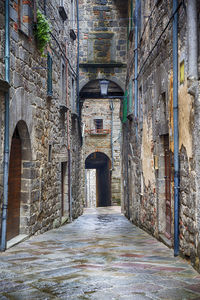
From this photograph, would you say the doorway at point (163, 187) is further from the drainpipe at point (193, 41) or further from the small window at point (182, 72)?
the drainpipe at point (193, 41)

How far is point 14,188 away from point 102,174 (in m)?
18.6

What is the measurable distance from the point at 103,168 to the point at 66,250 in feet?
62.1

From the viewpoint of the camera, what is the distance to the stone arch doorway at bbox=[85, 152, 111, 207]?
22.1m

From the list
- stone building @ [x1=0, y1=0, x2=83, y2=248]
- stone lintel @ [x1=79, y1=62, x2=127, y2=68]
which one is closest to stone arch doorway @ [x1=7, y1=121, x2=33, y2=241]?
stone building @ [x1=0, y1=0, x2=83, y2=248]

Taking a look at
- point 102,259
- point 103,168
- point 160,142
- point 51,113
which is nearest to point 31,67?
point 51,113

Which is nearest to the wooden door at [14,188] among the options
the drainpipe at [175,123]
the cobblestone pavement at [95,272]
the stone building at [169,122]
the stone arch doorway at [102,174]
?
the cobblestone pavement at [95,272]

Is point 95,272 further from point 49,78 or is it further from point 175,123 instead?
point 49,78

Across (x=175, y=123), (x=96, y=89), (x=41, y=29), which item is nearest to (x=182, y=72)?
(x=175, y=123)

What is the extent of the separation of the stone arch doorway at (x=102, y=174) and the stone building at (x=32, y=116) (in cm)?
1234

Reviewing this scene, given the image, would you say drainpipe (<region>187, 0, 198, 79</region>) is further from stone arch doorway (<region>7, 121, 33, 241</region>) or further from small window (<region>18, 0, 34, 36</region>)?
stone arch doorway (<region>7, 121, 33, 241</region>)

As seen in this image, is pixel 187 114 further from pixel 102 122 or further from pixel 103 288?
pixel 102 122

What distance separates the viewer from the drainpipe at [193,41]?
399 centimetres

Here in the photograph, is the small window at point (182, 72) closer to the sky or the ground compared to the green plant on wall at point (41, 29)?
closer to the ground

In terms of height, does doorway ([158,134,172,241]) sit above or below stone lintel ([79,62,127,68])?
below
